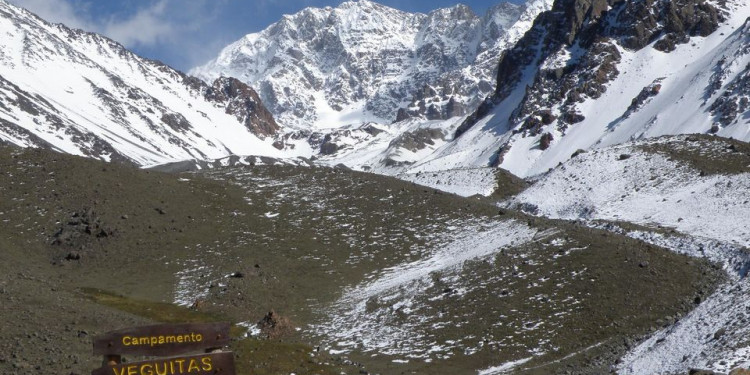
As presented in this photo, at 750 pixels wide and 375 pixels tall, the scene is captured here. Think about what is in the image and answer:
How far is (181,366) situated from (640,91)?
161 m

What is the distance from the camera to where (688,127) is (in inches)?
5089

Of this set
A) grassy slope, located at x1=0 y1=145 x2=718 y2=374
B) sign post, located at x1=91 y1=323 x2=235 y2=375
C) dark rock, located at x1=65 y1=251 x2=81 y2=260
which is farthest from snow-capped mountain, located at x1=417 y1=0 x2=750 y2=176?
sign post, located at x1=91 y1=323 x2=235 y2=375

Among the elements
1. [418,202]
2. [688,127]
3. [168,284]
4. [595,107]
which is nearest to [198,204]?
[168,284]

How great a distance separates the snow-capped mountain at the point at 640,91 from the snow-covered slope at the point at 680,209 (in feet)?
205

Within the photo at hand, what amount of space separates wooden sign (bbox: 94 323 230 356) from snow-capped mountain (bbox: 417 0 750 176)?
11860cm

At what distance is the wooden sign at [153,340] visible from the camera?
579 inches

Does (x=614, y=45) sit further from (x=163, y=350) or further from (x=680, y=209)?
(x=163, y=350)

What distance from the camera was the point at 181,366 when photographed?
14.8 meters

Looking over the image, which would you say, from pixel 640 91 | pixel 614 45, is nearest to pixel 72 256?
pixel 640 91

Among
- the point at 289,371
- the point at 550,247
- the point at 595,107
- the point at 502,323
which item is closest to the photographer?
the point at 289,371

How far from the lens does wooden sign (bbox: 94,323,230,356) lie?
1471 centimetres

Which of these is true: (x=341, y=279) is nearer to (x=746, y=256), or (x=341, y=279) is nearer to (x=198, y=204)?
(x=198, y=204)

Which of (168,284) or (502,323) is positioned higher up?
(168,284)

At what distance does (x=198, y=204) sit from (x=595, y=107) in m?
126
